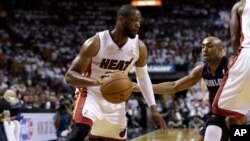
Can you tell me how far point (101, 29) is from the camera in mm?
26297

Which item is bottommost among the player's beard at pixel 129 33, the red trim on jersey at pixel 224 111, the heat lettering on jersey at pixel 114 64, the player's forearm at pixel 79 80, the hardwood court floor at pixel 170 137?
the hardwood court floor at pixel 170 137

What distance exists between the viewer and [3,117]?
314 inches

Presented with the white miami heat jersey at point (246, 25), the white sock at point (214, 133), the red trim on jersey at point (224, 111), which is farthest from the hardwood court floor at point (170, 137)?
the white miami heat jersey at point (246, 25)

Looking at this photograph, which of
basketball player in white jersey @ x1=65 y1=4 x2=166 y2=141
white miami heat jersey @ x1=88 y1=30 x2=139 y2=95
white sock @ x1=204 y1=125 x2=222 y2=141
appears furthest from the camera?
white miami heat jersey @ x1=88 y1=30 x2=139 y2=95

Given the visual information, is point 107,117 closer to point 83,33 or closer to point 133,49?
point 133,49

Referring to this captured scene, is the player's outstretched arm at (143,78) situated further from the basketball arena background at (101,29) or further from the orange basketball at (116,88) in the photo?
the basketball arena background at (101,29)

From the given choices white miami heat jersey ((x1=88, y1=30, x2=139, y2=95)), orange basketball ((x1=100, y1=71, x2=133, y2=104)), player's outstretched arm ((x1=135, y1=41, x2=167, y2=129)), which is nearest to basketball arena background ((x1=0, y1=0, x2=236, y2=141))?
player's outstretched arm ((x1=135, y1=41, x2=167, y2=129))

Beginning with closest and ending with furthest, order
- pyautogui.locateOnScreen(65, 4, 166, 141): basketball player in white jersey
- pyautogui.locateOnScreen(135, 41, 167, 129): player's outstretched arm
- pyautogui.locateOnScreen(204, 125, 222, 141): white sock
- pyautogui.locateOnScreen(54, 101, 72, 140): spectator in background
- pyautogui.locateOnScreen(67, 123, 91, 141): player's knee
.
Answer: pyautogui.locateOnScreen(67, 123, 91, 141): player's knee < pyautogui.locateOnScreen(204, 125, 222, 141): white sock < pyautogui.locateOnScreen(65, 4, 166, 141): basketball player in white jersey < pyautogui.locateOnScreen(135, 41, 167, 129): player's outstretched arm < pyautogui.locateOnScreen(54, 101, 72, 140): spectator in background

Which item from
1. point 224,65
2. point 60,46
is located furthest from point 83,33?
point 224,65

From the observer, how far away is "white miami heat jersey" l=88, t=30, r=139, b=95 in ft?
16.6

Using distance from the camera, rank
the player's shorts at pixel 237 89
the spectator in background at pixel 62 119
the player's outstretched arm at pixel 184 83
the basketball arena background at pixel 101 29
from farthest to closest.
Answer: the basketball arena background at pixel 101 29, the spectator in background at pixel 62 119, the player's outstretched arm at pixel 184 83, the player's shorts at pixel 237 89

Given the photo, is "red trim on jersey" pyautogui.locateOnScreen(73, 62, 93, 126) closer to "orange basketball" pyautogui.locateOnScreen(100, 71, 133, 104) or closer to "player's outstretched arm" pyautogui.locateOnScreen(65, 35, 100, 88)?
"player's outstretched arm" pyautogui.locateOnScreen(65, 35, 100, 88)

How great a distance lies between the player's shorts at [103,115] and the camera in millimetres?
4941

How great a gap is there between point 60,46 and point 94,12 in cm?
393
